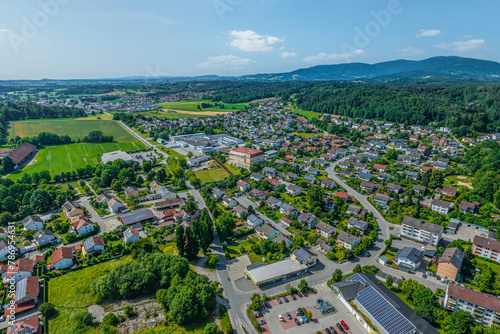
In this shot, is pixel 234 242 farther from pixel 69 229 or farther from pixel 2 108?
pixel 2 108

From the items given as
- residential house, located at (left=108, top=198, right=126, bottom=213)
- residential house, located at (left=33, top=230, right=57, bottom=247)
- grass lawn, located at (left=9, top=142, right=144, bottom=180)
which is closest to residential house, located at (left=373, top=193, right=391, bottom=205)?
residential house, located at (left=108, top=198, right=126, bottom=213)

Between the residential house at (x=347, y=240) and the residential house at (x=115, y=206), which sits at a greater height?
the residential house at (x=115, y=206)

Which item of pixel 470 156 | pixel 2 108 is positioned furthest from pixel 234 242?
pixel 2 108

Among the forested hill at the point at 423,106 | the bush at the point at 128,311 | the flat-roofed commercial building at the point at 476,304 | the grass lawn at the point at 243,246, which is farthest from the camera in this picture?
the forested hill at the point at 423,106

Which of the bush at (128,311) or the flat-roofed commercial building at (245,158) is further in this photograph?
the flat-roofed commercial building at (245,158)

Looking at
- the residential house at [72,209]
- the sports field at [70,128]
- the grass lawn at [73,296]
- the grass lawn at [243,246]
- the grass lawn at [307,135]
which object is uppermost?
the sports field at [70,128]

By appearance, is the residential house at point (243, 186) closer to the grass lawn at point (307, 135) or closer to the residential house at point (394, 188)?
the residential house at point (394, 188)

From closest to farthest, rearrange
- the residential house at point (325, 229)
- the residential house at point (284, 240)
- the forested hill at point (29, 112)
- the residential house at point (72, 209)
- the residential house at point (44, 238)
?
the residential house at point (44, 238), the residential house at point (284, 240), the residential house at point (325, 229), the residential house at point (72, 209), the forested hill at point (29, 112)

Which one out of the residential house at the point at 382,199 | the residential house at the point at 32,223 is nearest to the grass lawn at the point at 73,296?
the residential house at the point at 32,223
